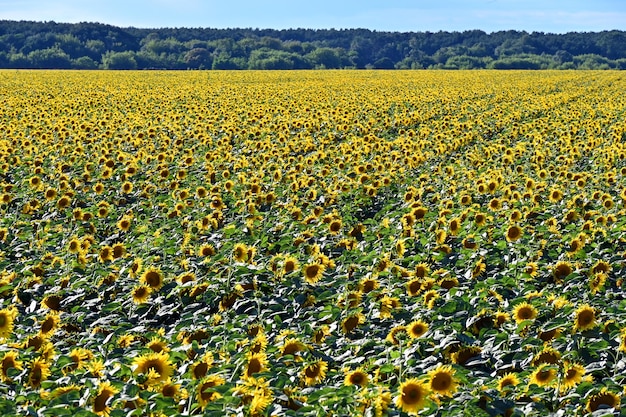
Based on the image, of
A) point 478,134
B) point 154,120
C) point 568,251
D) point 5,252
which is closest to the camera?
point 568,251

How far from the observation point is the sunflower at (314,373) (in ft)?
12.3

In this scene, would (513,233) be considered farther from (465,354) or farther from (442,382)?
(442,382)

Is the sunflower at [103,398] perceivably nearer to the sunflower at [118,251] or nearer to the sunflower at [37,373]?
the sunflower at [37,373]

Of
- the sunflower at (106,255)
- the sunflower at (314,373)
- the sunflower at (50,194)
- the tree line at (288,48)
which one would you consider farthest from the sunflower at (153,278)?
the tree line at (288,48)

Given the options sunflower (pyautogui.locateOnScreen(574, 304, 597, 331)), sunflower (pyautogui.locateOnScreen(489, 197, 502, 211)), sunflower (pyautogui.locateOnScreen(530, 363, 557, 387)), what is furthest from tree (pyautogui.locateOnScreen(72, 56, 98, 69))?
sunflower (pyautogui.locateOnScreen(530, 363, 557, 387))

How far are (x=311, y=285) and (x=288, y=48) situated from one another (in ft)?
364

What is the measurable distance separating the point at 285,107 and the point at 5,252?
15.4 metres

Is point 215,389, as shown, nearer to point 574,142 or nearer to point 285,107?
point 574,142

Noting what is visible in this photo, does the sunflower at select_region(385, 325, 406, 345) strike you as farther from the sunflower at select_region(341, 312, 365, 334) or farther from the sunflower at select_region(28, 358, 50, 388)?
the sunflower at select_region(28, 358, 50, 388)

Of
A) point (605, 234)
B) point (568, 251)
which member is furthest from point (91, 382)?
point (605, 234)

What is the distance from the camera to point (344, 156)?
1180 cm

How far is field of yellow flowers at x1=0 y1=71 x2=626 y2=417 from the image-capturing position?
3496mm

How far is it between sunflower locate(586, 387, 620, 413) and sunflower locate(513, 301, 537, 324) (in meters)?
1.05

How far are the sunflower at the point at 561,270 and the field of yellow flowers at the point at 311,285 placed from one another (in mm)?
13
